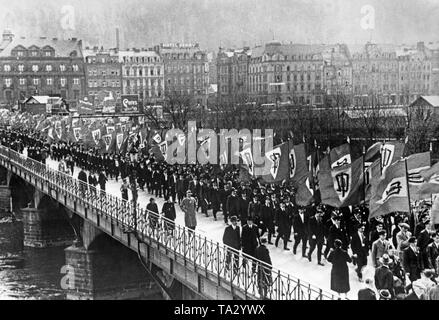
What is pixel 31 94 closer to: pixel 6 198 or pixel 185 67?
pixel 185 67

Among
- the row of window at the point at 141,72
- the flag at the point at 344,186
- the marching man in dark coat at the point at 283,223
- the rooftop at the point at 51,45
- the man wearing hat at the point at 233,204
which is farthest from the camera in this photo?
the row of window at the point at 141,72

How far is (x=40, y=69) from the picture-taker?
360 feet

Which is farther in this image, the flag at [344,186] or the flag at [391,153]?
the flag at [391,153]

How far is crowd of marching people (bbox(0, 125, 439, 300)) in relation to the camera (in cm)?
1541

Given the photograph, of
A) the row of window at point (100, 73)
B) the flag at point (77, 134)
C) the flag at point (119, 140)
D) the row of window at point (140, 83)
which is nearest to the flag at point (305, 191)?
the flag at point (119, 140)

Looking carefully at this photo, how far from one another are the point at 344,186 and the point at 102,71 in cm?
9560

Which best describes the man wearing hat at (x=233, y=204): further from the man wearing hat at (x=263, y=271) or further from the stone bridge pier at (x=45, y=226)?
the stone bridge pier at (x=45, y=226)

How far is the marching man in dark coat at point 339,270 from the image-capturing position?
1540cm

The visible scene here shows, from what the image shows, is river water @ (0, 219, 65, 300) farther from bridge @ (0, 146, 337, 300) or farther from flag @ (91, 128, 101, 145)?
flag @ (91, 128, 101, 145)

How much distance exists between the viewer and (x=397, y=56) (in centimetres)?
6519

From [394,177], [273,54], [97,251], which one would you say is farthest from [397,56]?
[394,177]

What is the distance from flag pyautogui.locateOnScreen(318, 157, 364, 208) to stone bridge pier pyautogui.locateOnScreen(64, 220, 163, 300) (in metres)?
15.4

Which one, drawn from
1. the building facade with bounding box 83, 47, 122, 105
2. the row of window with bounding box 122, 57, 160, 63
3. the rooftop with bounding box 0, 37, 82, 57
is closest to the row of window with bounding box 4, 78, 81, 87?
the building facade with bounding box 83, 47, 122, 105
